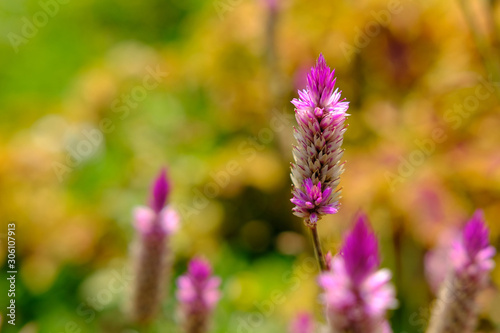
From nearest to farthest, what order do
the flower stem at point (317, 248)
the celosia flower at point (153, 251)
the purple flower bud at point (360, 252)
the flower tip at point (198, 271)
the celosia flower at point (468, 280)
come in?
the purple flower bud at point (360, 252)
the flower stem at point (317, 248)
the celosia flower at point (468, 280)
the flower tip at point (198, 271)
the celosia flower at point (153, 251)

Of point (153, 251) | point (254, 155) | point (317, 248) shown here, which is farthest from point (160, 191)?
point (254, 155)

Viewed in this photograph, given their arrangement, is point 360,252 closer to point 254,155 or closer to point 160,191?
point 160,191

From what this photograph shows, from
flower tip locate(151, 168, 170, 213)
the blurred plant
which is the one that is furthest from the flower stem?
flower tip locate(151, 168, 170, 213)

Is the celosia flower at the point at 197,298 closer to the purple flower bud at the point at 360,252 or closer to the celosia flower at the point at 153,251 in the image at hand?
the celosia flower at the point at 153,251

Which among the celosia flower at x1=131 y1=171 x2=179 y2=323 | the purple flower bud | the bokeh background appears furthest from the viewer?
the bokeh background

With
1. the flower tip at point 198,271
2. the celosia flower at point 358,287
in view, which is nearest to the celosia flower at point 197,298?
the flower tip at point 198,271

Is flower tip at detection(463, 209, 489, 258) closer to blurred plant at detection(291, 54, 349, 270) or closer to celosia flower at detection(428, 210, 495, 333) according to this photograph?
celosia flower at detection(428, 210, 495, 333)

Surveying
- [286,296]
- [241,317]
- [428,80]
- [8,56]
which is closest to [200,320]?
[241,317]
